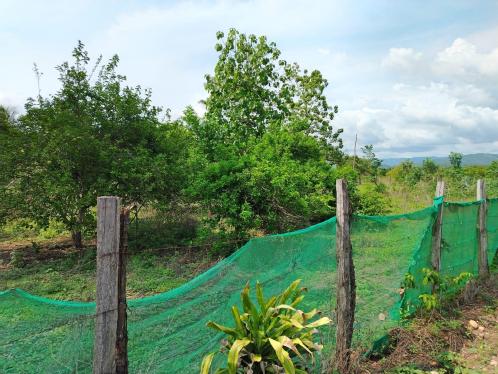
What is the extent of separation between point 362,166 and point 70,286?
17.1m

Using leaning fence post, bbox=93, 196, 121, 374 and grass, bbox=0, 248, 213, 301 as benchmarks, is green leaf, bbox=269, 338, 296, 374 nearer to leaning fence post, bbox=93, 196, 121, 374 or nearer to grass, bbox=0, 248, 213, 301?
leaning fence post, bbox=93, 196, 121, 374

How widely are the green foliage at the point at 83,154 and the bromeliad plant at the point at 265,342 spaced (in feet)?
20.6

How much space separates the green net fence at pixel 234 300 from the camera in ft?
8.86

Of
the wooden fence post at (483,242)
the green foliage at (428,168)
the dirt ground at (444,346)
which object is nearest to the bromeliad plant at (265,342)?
the dirt ground at (444,346)

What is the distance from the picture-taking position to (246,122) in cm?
1232

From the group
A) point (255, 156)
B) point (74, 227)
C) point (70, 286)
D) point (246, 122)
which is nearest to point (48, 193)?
point (74, 227)

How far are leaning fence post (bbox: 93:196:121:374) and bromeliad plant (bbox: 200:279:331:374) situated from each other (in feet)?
2.18

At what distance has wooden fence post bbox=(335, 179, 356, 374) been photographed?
136 inches

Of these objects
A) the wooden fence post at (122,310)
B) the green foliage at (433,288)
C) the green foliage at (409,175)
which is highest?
the green foliage at (409,175)

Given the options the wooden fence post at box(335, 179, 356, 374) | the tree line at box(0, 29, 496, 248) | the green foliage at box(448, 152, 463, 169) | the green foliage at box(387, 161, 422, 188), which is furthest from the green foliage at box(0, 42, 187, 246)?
the green foliage at box(448, 152, 463, 169)

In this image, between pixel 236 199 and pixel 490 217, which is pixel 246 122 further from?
pixel 490 217

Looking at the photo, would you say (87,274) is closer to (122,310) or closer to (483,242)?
(122,310)

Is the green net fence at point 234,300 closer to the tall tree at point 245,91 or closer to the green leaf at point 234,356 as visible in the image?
the green leaf at point 234,356

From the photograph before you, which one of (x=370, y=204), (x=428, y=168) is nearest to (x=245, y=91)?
(x=370, y=204)
